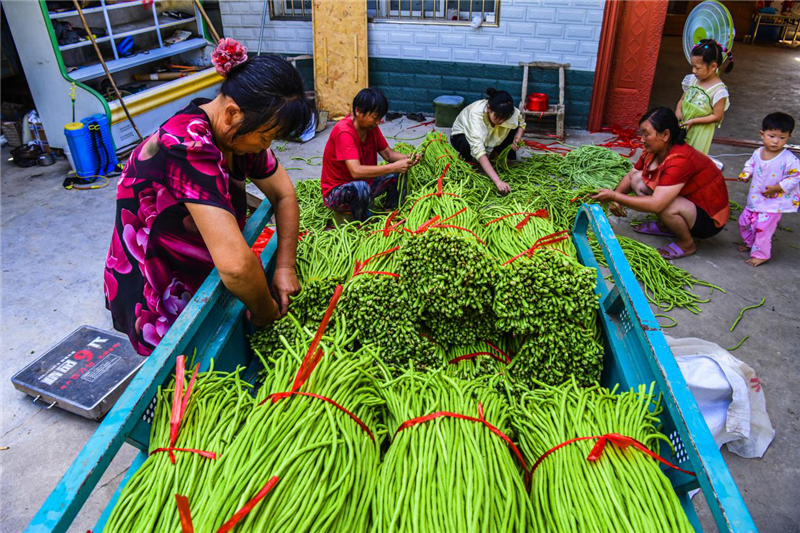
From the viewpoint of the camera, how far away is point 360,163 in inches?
175

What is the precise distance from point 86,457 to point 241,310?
3.04ft

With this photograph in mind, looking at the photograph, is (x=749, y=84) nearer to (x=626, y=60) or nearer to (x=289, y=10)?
(x=626, y=60)

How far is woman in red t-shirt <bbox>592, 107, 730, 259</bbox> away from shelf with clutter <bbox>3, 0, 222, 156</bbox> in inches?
237

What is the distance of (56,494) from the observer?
128 centimetres

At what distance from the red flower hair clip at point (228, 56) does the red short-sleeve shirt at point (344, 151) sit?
89.8 inches

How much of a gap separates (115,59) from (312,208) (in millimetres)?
4525

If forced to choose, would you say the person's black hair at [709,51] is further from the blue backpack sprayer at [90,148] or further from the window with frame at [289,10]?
the blue backpack sprayer at [90,148]

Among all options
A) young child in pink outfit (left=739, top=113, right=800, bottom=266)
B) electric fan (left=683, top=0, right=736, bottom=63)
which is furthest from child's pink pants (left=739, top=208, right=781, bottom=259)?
electric fan (left=683, top=0, right=736, bottom=63)

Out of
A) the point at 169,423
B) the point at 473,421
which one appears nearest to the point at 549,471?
the point at 473,421

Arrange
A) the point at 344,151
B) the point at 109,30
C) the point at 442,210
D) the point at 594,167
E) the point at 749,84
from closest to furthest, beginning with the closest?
the point at 442,210
the point at 344,151
the point at 594,167
the point at 109,30
the point at 749,84

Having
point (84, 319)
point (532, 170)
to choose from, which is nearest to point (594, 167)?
point (532, 170)

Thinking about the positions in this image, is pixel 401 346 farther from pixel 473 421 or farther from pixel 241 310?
pixel 241 310

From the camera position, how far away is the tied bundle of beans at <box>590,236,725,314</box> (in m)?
4.02

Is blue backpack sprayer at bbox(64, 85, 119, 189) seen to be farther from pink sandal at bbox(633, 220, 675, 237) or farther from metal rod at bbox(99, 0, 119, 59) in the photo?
pink sandal at bbox(633, 220, 675, 237)
